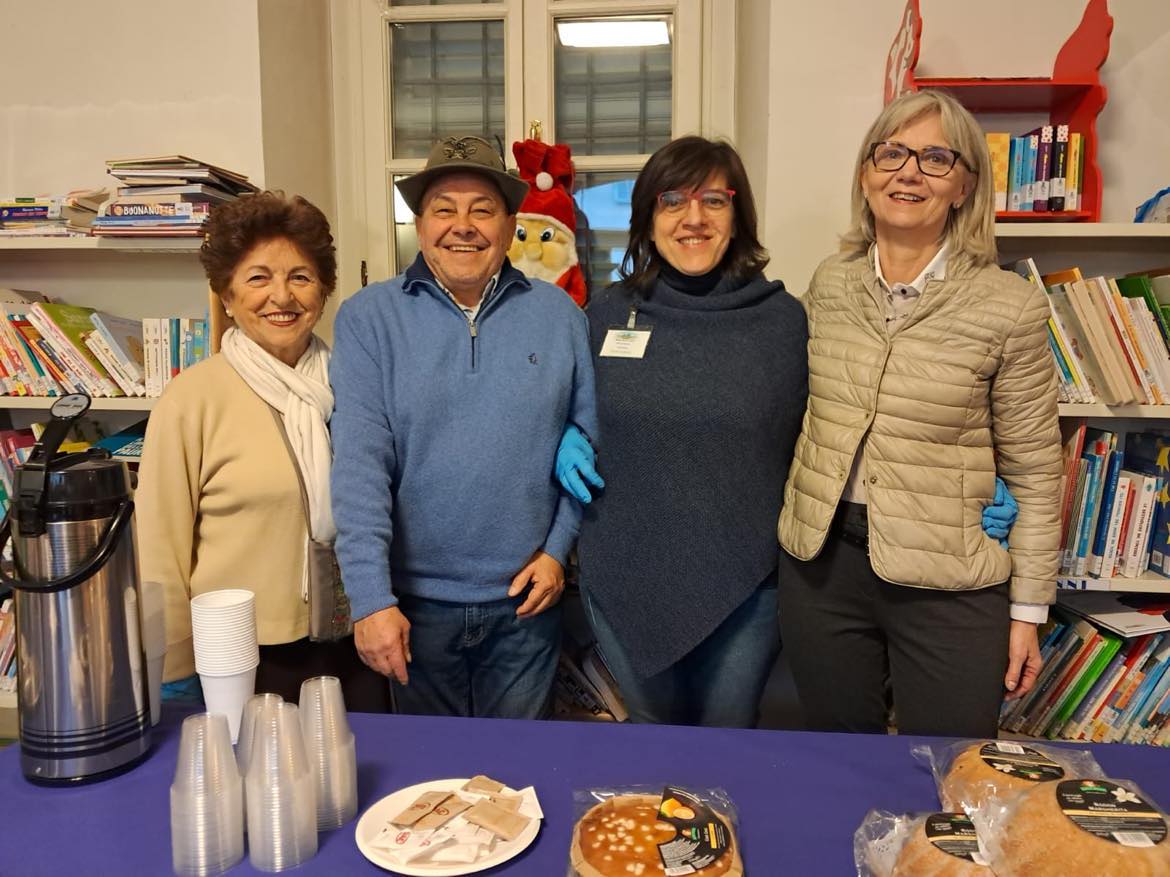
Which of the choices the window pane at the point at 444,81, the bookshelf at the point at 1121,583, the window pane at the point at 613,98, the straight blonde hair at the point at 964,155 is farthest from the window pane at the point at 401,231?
the bookshelf at the point at 1121,583

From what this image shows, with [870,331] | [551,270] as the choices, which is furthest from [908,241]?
[551,270]

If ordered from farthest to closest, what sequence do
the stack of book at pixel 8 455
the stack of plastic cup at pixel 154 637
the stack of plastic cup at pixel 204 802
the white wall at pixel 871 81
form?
the stack of book at pixel 8 455
the white wall at pixel 871 81
the stack of plastic cup at pixel 154 637
the stack of plastic cup at pixel 204 802

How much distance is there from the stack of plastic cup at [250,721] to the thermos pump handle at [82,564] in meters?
0.28

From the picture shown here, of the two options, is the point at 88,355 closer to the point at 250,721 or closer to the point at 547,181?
the point at 547,181

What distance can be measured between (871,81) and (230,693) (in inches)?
84.5

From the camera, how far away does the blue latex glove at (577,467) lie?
1.48 m

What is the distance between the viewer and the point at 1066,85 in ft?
6.21

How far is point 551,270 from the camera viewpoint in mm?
2264

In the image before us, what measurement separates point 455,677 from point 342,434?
1.74ft

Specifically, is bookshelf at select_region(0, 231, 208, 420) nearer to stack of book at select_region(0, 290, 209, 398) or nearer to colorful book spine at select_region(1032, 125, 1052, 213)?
stack of book at select_region(0, 290, 209, 398)

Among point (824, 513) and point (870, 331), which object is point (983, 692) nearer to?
point (824, 513)

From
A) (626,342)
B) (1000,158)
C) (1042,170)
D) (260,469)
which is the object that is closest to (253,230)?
(260,469)

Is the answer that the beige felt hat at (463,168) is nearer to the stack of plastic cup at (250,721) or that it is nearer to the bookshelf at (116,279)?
the stack of plastic cup at (250,721)

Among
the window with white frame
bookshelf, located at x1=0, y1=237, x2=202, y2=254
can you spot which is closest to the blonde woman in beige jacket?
the window with white frame
